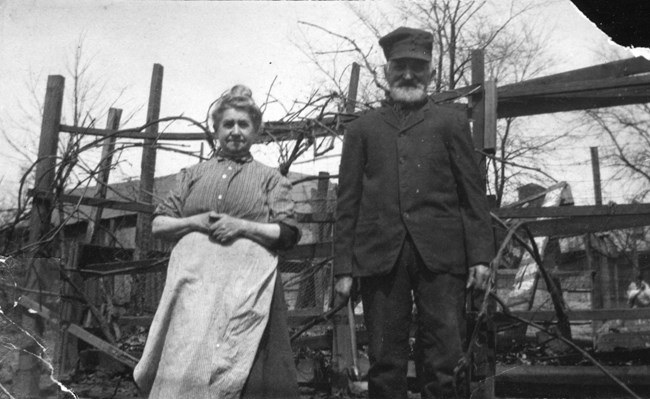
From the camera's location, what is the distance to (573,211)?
4.37 m

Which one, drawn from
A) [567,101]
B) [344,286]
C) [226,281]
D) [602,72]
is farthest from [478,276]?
[602,72]

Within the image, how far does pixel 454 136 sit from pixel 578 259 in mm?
20378

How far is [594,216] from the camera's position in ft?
14.8

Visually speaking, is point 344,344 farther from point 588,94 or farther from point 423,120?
point 588,94

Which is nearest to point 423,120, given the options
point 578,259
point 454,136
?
point 454,136

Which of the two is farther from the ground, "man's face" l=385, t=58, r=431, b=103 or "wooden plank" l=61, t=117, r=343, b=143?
"wooden plank" l=61, t=117, r=343, b=143

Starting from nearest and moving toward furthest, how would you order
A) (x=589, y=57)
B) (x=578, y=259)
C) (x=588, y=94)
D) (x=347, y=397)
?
(x=347, y=397) → (x=588, y=94) → (x=589, y=57) → (x=578, y=259)

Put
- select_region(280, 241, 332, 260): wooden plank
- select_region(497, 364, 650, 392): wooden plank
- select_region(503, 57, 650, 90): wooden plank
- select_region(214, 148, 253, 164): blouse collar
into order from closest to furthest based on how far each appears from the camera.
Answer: select_region(214, 148, 253, 164): blouse collar < select_region(497, 364, 650, 392): wooden plank < select_region(503, 57, 650, 90): wooden plank < select_region(280, 241, 332, 260): wooden plank

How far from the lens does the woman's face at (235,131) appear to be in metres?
3.34

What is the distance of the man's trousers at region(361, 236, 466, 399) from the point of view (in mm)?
3045

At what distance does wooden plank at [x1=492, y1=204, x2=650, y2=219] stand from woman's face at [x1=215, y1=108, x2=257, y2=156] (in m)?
1.75

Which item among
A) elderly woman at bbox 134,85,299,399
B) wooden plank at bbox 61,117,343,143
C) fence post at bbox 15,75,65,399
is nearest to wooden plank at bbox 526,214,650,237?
wooden plank at bbox 61,117,343,143

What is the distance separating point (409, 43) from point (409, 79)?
18 centimetres

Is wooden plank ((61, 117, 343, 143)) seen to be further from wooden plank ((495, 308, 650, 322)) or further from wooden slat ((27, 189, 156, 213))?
wooden plank ((495, 308, 650, 322))
